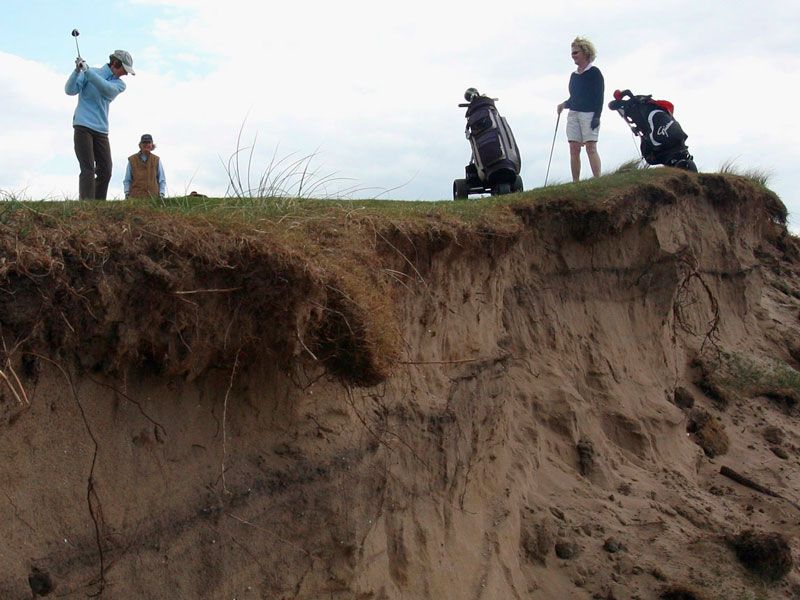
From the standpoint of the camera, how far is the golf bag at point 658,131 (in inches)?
494

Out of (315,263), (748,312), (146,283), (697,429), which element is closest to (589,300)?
(697,429)

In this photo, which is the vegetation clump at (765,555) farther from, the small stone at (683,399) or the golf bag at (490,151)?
the golf bag at (490,151)

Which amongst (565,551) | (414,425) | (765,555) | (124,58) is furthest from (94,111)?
(765,555)

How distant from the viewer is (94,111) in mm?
8383

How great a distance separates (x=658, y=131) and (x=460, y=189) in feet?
10.9

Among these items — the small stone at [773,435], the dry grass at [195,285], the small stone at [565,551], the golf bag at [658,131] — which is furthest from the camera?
the golf bag at [658,131]

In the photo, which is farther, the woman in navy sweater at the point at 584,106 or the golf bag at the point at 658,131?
the golf bag at the point at 658,131

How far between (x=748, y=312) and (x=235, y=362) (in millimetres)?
10324

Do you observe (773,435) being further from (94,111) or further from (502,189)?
(94,111)

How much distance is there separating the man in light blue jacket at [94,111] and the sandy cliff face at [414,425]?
310 centimetres

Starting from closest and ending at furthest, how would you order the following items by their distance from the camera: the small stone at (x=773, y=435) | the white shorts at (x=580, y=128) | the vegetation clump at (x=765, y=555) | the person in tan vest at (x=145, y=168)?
the vegetation clump at (x=765, y=555)
the person in tan vest at (x=145, y=168)
the small stone at (x=773, y=435)
the white shorts at (x=580, y=128)

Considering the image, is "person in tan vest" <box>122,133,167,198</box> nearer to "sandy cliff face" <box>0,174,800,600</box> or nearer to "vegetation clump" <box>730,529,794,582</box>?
"sandy cliff face" <box>0,174,800,600</box>

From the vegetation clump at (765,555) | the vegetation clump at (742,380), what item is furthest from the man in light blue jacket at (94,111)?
the vegetation clump at (742,380)

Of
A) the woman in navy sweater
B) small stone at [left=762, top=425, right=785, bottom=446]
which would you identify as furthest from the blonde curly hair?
small stone at [left=762, top=425, right=785, bottom=446]
